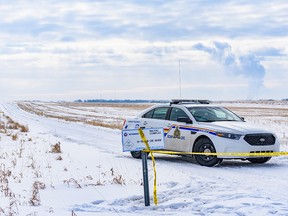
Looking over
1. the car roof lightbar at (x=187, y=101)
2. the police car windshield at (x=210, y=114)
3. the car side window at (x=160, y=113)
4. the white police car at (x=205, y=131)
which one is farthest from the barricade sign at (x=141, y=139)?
the car roof lightbar at (x=187, y=101)

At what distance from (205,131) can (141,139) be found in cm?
491

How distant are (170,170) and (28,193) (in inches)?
144

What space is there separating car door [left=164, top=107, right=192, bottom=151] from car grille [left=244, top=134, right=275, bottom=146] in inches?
59.3

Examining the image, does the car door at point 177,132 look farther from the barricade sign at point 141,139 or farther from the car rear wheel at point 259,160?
the barricade sign at point 141,139

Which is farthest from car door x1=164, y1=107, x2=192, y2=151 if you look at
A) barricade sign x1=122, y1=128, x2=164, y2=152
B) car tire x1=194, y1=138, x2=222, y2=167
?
barricade sign x1=122, y1=128, x2=164, y2=152

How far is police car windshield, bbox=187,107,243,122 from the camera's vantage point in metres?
13.3

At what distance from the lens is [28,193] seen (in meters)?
8.77

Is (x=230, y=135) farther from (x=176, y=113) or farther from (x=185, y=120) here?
(x=176, y=113)

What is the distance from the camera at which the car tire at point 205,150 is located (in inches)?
483

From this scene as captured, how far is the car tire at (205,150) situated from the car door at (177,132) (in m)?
0.32

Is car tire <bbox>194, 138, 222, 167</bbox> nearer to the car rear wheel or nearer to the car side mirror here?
the car side mirror

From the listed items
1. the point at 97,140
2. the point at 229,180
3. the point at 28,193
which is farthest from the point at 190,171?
the point at 97,140

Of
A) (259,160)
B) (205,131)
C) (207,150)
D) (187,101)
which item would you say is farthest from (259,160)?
(187,101)

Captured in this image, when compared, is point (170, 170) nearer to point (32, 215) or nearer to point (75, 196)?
point (75, 196)
